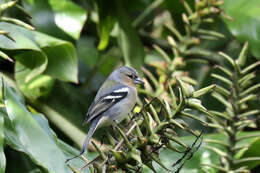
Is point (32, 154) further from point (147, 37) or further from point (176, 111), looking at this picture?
point (147, 37)

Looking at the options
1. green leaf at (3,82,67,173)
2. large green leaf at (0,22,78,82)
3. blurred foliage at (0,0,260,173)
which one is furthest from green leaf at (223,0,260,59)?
green leaf at (3,82,67,173)

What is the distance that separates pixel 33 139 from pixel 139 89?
1071mm

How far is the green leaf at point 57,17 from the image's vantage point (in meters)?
3.36

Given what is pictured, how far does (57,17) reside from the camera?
11.3 feet

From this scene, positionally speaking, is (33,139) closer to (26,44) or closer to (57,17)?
(26,44)

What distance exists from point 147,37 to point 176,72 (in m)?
0.98

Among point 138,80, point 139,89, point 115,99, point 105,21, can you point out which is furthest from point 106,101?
point 105,21

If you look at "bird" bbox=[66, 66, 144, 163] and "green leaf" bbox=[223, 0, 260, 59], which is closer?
"bird" bbox=[66, 66, 144, 163]

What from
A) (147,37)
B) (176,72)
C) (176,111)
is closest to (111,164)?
(176,111)

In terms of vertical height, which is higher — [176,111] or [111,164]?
[176,111]

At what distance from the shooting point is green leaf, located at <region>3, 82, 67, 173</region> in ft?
7.00

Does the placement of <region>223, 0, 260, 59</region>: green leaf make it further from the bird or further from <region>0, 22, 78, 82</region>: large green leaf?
<region>0, 22, 78, 82</region>: large green leaf

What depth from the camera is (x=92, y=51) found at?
4.56m

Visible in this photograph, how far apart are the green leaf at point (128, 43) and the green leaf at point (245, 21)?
2.38 feet
